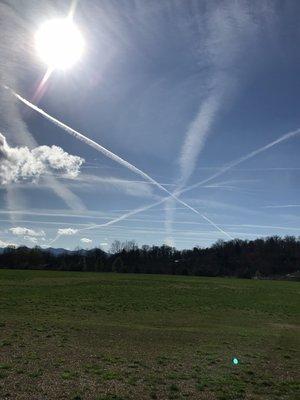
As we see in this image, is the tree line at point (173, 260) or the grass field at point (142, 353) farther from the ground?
the tree line at point (173, 260)

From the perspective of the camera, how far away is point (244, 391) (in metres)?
12.8

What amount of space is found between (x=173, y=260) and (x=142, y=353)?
164973 millimetres

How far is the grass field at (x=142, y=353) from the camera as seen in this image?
12.6m

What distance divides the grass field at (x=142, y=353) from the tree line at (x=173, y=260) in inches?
3883

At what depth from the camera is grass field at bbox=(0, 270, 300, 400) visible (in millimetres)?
12648

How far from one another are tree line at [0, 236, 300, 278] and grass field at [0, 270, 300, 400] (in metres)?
98.6

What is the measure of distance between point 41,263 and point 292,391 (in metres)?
137

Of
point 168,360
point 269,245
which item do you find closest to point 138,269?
point 269,245

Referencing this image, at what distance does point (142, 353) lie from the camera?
18266mm

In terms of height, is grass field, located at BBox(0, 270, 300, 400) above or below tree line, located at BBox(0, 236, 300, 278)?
below

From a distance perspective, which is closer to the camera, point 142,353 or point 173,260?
point 142,353

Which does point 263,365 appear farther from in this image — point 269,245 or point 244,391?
point 269,245

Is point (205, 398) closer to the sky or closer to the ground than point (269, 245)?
closer to the ground

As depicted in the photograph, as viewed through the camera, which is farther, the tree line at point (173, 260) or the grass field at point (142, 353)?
the tree line at point (173, 260)
